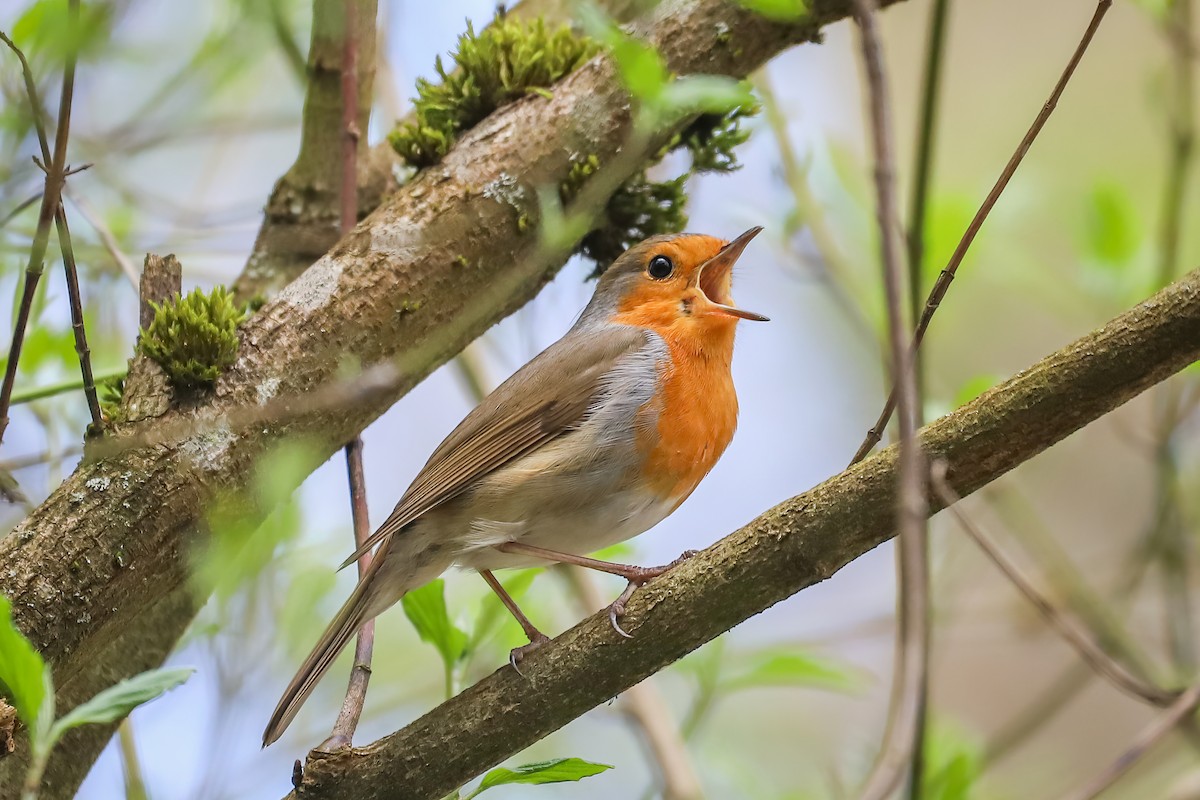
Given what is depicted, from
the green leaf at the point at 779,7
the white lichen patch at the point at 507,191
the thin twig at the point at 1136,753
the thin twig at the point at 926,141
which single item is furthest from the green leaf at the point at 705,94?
the white lichen patch at the point at 507,191

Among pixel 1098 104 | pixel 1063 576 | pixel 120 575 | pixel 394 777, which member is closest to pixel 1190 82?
pixel 1063 576

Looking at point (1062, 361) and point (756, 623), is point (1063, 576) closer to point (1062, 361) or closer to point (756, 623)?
point (1062, 361)

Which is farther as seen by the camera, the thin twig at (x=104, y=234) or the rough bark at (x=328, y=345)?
the thin twig at (x=104, y=234)

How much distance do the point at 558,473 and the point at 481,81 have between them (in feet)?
3.82

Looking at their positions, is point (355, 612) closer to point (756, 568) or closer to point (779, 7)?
point (756, 568)

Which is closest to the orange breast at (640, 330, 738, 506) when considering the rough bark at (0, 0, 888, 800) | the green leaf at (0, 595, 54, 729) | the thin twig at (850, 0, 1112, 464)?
the rough bark at (0, 0, 888, 800)

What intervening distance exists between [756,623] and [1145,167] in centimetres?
351

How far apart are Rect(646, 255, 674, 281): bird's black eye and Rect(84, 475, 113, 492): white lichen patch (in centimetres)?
193

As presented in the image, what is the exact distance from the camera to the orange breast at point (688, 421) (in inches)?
132

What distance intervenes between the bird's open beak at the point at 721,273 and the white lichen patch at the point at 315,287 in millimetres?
1259

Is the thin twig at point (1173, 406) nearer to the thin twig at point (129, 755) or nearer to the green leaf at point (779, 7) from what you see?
the green leaf at point (779, 7)

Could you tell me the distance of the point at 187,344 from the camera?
2.81m

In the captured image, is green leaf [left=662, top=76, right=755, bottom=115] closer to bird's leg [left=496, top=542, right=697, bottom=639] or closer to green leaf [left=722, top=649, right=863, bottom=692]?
bird's leg [left=496, top=542, right=697, bottom=639]

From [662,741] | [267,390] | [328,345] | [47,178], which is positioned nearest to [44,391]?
[267,390]
